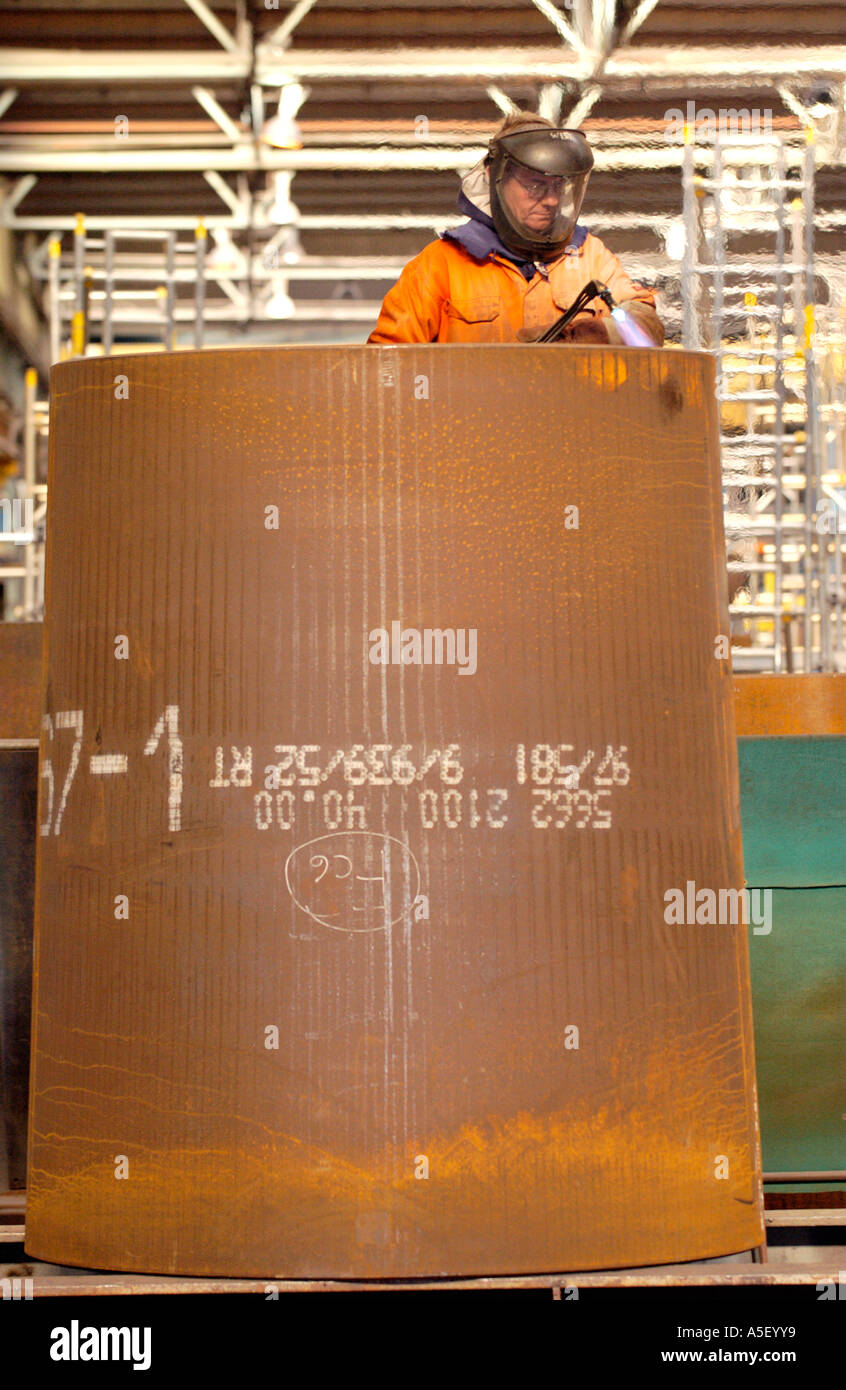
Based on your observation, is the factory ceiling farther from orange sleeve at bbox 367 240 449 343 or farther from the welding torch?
the welding torch

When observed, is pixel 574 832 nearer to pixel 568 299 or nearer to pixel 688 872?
pixel 688 872

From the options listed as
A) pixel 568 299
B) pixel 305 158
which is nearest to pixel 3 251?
pixel 305 158

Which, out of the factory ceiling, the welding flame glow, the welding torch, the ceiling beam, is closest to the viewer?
the welding torch

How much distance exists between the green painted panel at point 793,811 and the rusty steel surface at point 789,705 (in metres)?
1.23

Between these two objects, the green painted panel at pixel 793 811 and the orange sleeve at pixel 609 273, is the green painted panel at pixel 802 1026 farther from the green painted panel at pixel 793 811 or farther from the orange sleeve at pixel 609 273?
the orange sleeve at pixel 609 273

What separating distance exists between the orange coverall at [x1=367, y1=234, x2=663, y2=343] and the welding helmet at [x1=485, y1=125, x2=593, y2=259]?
75 mm

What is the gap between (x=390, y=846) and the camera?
2.01 meters

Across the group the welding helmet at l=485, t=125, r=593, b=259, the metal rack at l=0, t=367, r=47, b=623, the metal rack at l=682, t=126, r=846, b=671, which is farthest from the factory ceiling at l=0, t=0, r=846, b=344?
the welding helmet at l=485, t=125, r=593, b=259

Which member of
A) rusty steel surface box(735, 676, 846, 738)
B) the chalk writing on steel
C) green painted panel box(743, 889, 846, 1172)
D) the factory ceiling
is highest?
the factory ceiling

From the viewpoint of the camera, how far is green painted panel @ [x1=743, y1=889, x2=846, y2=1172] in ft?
10.2

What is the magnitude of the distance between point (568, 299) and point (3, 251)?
436 inches

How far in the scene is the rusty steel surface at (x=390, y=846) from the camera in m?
1.99

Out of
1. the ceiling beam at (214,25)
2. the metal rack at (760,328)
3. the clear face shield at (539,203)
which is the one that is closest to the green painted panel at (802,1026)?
the clear face shield at (539,203)
